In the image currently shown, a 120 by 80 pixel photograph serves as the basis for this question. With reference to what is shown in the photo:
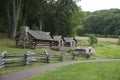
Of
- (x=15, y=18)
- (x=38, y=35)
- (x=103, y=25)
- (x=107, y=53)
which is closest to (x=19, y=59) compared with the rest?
(x=38, y=35)

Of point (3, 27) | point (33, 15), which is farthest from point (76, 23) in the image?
point (3, 27)

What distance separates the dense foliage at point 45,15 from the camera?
220 feet

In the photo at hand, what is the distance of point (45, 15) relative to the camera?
7844 cm

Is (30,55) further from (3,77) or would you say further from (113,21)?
(113,21)

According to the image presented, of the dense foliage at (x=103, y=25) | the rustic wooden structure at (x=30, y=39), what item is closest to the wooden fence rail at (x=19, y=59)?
the rustic wooden structure at (x=30, y=39)

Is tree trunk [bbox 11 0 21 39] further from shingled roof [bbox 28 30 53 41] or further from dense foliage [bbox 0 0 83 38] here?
shingled roof [bbox 28 30 53 41]

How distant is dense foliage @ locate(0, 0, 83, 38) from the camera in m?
67.2

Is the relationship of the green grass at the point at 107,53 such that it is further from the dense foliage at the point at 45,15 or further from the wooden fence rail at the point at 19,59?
the wooden fence rail at the point at 19,59

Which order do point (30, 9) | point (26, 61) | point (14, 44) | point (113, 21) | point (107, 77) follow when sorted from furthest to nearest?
1. point (113, 21)
2. point (30, 9)
3. point (14, 44)
4. point (26, 61)
5. point (107, 77)

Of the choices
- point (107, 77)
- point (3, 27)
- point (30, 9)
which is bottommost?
point (107, 77)

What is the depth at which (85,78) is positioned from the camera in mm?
20141

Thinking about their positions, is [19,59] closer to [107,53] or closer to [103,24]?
[107,53]

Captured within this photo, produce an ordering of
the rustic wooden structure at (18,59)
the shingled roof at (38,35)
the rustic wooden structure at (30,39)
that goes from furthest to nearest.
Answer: the shingled roof at (38,35)
the rustic wooden structure at (30,39)
the rustic wooden structure at (18,59)

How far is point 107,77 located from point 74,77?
4.04m
